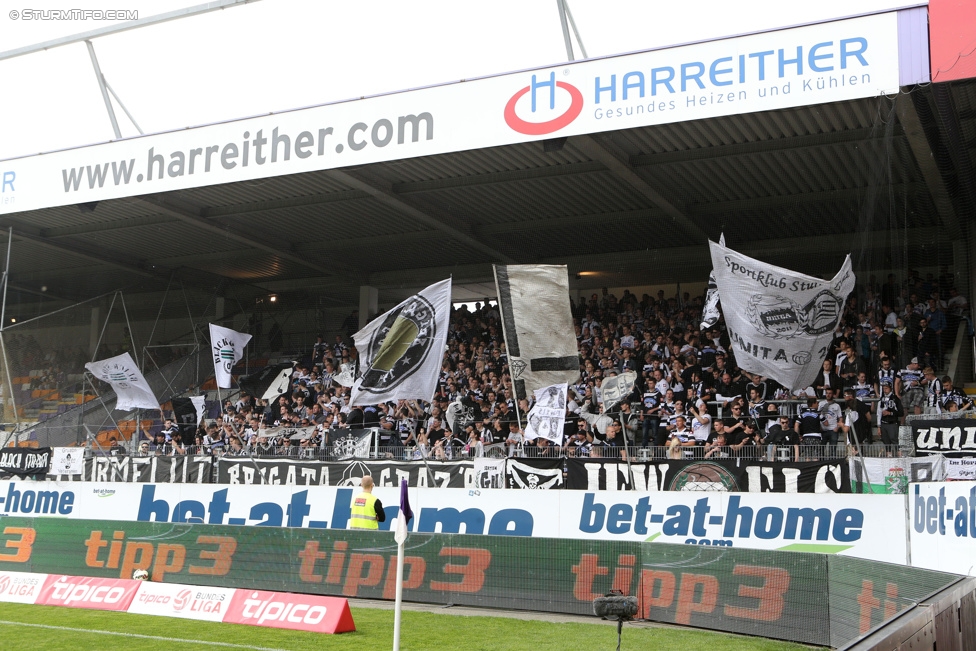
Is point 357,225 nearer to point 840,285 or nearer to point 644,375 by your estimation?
point 644,375

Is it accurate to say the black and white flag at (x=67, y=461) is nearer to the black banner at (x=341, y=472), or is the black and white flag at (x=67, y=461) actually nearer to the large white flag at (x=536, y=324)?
the black banner at (x=341, y=472)

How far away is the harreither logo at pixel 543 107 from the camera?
16609 mm

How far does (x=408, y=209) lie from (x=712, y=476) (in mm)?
10958

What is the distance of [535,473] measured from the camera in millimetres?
16000

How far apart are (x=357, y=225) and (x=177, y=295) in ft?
32.5

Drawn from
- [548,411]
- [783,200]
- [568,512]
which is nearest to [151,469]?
[548,411]

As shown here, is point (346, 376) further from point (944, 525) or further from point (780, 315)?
point (944, 525)

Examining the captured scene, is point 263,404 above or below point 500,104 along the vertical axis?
below

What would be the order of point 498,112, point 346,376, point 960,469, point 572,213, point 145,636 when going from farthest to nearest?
1. point 346,376
2. point 572,213
3. point 498,112
4. point 960,469
5. point 145,636

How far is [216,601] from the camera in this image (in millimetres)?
12750

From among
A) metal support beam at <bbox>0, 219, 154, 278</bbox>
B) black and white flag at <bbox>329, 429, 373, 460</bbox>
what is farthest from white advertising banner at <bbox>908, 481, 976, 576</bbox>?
metal support beam at <bbox>0, 219, 154, 278</bbox>

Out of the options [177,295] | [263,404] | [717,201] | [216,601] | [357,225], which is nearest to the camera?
[216,601]

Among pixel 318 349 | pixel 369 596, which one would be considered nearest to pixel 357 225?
pixel 318 349

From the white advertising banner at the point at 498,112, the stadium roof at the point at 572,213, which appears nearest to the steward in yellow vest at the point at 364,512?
the white advertising banner at the point at 498,112
